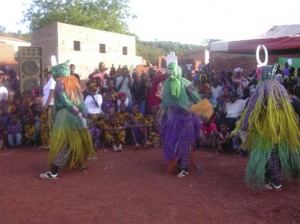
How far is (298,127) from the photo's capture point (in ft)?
17.7

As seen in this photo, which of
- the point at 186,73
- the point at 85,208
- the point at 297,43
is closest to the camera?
the point at 85,208

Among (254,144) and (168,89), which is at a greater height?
(168,89)

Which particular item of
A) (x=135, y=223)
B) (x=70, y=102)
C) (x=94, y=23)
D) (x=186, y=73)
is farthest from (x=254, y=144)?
(x=94, y=23)

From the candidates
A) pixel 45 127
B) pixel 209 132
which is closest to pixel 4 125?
pixel 45 127

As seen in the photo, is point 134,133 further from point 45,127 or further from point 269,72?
point 269,72

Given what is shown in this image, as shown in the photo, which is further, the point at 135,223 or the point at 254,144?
the point at 254,144

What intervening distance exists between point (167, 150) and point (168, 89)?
983 mm

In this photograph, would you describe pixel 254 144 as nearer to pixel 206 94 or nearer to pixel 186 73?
pixel 206 94

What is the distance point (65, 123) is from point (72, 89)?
1.78ft

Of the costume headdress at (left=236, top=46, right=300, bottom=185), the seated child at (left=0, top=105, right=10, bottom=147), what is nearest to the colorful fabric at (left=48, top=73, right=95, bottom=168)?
the costume headdress at (left=236, top=46, right=300, bottom=185)

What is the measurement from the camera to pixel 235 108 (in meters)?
8.38

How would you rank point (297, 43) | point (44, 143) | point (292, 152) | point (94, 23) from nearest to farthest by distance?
1. point (292, 152)
2. point (44, 143)
3. point (297, 43)
4. point (94, 23)

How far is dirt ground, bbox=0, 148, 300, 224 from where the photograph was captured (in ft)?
14.6

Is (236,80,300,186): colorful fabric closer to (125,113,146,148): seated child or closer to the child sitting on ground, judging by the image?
(125,113,146,148): seated child
